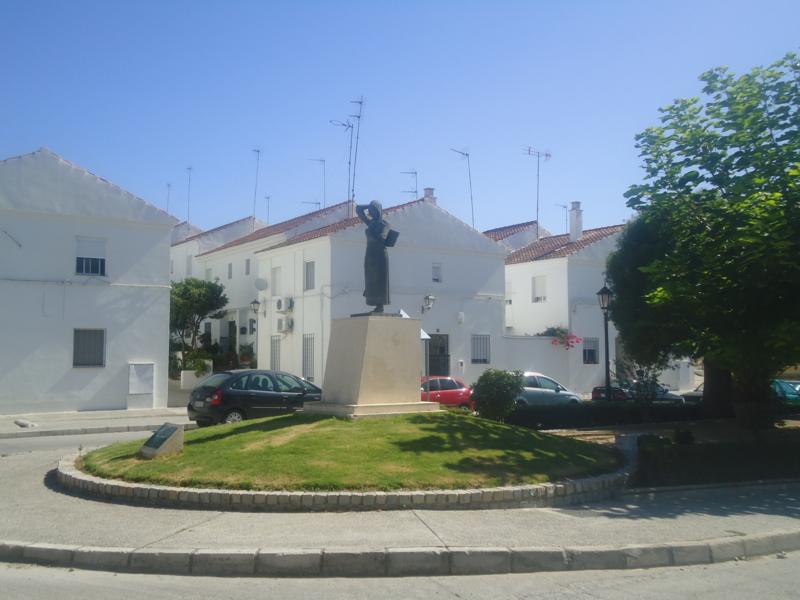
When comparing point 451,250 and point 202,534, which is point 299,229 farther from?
point 202,534

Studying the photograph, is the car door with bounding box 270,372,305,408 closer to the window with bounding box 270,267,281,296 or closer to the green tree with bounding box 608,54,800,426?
the green tree with bounding box 608,54,800,426

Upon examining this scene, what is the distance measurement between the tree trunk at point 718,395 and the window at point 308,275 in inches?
638

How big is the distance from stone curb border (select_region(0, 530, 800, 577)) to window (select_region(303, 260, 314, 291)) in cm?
2438

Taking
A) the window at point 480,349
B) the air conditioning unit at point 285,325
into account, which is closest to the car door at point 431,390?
the window at point 480,349

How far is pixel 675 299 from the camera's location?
13.0 m

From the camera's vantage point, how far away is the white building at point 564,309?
34.1 metres

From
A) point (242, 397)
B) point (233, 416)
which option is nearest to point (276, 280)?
point (242, 397)

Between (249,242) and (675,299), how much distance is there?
93.5 feet

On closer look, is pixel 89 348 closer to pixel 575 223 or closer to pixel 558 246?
pixel 558 246

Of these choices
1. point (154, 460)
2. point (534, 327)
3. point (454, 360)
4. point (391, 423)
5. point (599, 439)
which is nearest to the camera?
point (154, 460)

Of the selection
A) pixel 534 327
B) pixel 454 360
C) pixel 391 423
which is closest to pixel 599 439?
pixel 391 423

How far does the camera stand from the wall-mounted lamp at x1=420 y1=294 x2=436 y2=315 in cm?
3067

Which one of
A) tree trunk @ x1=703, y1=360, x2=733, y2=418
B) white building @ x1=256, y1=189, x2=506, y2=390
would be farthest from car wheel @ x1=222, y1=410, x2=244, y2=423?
tree trunk @ x1=703, y1=360, x2=733, y2=418

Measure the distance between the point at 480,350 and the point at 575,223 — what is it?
9658mm
